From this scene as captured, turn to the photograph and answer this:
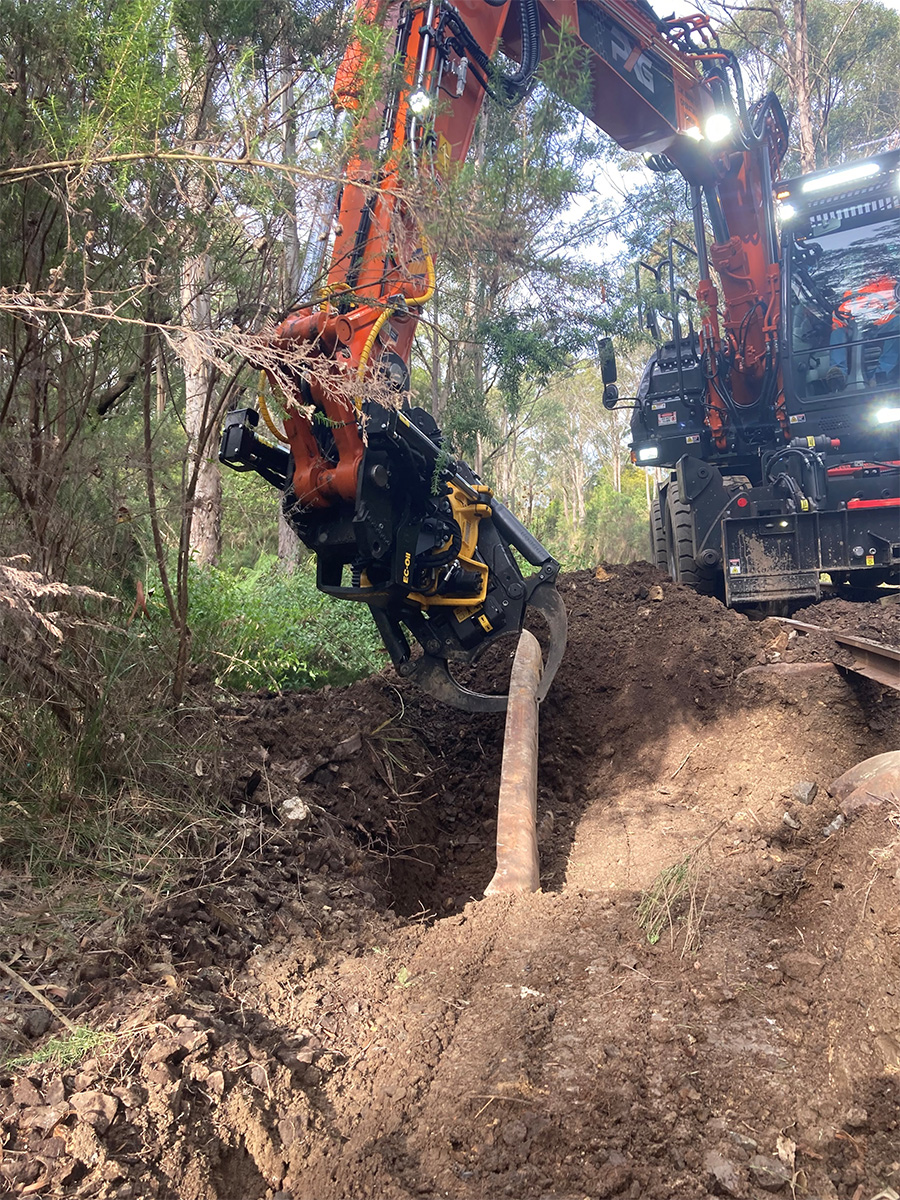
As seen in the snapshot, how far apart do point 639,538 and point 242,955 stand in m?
18.3

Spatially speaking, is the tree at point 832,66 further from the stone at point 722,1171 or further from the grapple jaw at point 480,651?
the stone at point 722,1171

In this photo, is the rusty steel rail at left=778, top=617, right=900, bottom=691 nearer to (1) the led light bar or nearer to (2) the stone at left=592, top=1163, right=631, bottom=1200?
(2) the stone at left=592, top=1163, right=631, bottom=1200

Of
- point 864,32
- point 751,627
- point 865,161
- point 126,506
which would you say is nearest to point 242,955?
point 126,506

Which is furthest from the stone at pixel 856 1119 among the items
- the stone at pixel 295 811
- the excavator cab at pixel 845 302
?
the excavator cab at pixel 845 302

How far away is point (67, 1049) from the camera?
7.07 ft

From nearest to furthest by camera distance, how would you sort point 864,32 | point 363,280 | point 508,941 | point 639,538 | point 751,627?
point 508,941 < point 363,280 < point 751,627 < point 639,538 < point 864,32

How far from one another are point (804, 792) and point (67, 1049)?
3.26 meters

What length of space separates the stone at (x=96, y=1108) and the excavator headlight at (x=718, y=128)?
756 centimetres

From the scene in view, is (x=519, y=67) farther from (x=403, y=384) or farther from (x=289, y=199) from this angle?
(x=289, y=199)

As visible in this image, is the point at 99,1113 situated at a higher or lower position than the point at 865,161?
lower

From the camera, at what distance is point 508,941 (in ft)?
9.48

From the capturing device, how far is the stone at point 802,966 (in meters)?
2.60

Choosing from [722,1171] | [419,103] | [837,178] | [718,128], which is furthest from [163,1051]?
[837,178]

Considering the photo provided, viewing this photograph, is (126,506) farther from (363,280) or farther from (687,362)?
(687,362)
